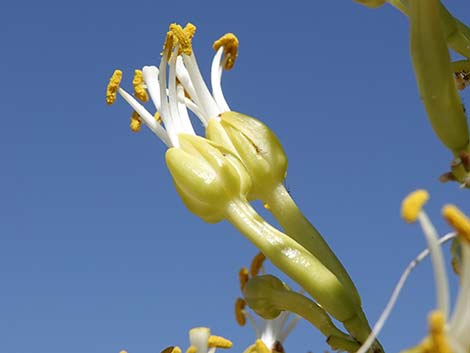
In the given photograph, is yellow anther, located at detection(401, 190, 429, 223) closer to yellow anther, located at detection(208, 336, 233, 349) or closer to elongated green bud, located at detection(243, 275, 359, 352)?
elongated green bud, located at detection(243, 275, 359, 352)

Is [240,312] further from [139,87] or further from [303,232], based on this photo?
[139,87]

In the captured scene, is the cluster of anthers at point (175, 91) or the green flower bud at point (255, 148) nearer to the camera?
the green flower bud at point (255, 148)

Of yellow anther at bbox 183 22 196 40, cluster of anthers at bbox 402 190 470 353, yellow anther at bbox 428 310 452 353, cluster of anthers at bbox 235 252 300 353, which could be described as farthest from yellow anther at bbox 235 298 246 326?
yellow anther at bbox 428 310 452 353

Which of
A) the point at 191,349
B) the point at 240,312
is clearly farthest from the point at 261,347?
the point at 240,312

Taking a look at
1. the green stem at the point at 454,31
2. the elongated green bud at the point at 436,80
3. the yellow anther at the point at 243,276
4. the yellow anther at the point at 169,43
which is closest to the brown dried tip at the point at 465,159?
the elongated green bud at the point at 436,80

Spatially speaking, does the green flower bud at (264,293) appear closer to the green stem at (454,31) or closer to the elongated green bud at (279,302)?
the elongated green bud at (279,302)

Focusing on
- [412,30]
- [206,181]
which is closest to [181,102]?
[206,181]

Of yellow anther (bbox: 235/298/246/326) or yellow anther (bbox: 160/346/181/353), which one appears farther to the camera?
yellow anther (bbox: 235/298/246/326)
